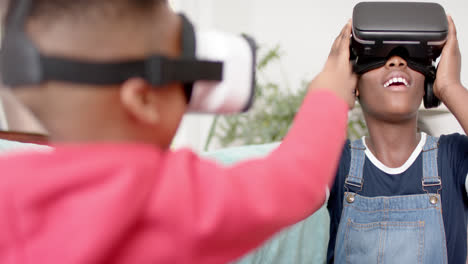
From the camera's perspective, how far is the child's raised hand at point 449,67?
947mm

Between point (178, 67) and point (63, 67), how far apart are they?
0.41 feet

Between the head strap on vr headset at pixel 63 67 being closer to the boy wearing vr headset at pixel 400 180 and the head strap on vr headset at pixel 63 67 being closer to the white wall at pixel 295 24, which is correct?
the boy wearing vr headset at pixel 400 180

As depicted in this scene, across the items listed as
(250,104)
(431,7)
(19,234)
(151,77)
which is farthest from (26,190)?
(431,7)

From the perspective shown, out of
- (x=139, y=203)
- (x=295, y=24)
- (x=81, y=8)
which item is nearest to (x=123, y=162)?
(x=139, y=203)

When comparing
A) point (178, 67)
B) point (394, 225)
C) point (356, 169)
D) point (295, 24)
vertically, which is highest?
point (178, 67)

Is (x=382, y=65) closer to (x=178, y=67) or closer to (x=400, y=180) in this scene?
(x=400, y=180)

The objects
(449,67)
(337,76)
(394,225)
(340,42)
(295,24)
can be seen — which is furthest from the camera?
(295,24)

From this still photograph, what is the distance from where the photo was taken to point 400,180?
42.9 inches

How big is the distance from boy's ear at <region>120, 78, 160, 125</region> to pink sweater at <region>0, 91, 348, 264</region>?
3 centimetres

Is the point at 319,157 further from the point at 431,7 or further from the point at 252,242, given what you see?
the point at 431,7

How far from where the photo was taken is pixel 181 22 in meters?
0.53

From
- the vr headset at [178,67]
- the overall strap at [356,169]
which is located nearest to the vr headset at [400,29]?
the overall strap at [356,169]

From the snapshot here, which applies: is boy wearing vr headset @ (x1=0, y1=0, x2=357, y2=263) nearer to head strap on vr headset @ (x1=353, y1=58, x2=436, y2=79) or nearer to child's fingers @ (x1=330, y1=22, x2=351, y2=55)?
child's fingers @ (x1=330, y1=22, x2=351, y2=55)

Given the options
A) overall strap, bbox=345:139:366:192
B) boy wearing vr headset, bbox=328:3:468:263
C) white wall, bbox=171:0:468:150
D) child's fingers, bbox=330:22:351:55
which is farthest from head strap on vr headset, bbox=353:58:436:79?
white wall, bbox=171:0:468:150
